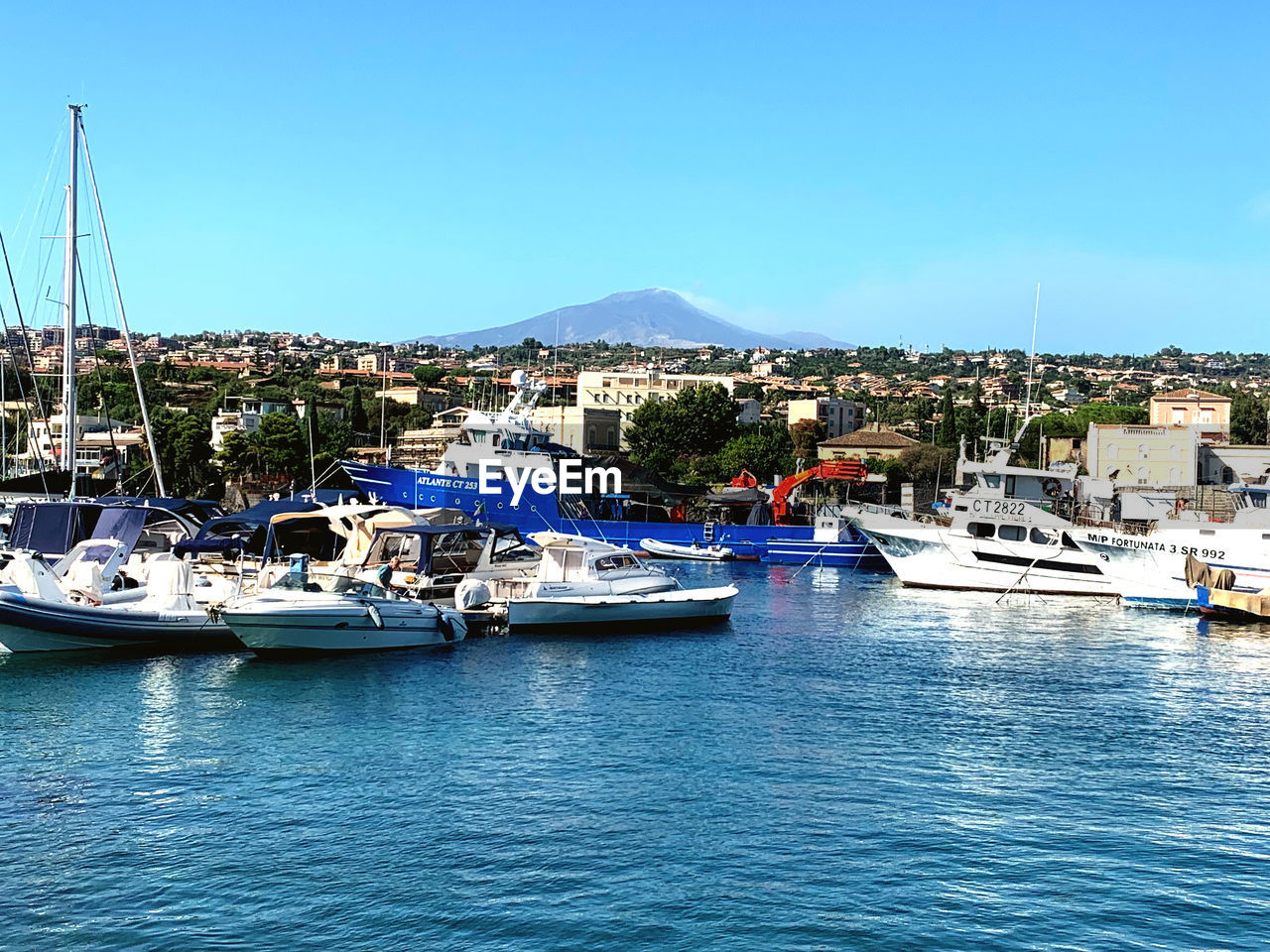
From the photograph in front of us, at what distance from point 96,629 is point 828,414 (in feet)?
376

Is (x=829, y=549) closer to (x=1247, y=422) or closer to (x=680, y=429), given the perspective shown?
(x=680, y=429)

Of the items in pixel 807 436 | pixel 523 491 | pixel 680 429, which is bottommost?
pixel 523 491

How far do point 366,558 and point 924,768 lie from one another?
19126mm

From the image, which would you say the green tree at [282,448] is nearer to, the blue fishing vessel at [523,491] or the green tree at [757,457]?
the green tree at [757,457]

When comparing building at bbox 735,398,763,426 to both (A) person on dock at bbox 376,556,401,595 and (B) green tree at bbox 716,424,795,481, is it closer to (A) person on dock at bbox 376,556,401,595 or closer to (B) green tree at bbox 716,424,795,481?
(B) green tree at bbox 716,424,795,481

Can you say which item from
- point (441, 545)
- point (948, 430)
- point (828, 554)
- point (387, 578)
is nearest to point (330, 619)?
point (387, 578)

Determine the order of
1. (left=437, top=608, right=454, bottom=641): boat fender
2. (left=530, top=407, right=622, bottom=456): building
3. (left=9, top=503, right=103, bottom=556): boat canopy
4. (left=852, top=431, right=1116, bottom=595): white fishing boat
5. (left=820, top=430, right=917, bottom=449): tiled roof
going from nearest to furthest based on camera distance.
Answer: (left=437, top=608, right=454, bottom=641): boat fender
(left=9, top=503, right=103, bottom=556): boat canopy
(left=852, top=431, right=1116, bottom=595): white fishing boat
(left=530, top=407, right=622, bottom=456): building
(left=820, top=430, right=917, bottom=449): tiled roof

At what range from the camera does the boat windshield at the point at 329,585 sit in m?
27.5

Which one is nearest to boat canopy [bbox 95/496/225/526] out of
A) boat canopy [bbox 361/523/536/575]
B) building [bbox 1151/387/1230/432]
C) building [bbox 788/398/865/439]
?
boat canopy [bbox 361/523/536/575]

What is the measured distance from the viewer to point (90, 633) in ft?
88.5

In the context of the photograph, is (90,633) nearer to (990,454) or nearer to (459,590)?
(459,590)

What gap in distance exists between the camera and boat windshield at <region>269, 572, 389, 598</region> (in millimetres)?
27487

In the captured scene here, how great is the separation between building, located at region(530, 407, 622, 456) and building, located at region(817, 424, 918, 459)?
1872 cm

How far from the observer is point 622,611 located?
3306cm
